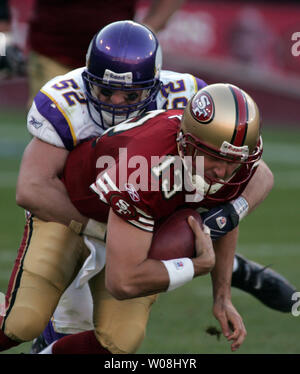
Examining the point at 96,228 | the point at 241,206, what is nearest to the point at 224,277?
the point at 241,206

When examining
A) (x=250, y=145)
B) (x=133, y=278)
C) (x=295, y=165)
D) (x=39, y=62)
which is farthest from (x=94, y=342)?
(x=295, y=165)

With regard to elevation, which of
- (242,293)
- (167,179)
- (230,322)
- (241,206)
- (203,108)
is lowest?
(242,293)

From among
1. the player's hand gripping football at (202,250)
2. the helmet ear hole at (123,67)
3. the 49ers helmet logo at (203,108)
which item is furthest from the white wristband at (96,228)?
the 49ers helmet logo at (203,108)

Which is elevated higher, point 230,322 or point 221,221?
point 221,221

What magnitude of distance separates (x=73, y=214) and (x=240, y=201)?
2.38 ft

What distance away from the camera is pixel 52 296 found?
3.37 m

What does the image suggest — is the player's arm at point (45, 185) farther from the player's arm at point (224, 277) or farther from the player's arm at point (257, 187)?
the player's arm at point (257, 187)

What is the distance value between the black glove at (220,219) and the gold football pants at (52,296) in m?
0.52

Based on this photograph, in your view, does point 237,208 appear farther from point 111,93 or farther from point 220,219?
point 111,93

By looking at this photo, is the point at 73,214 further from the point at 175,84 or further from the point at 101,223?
the point at 175,84

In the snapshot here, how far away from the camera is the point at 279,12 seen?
1247cm

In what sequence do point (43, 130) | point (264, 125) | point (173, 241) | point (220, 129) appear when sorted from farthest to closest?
point (264, 125)
point (43, 130)
point (173, 241)
point (220, 129)

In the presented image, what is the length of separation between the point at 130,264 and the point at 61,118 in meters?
0.80

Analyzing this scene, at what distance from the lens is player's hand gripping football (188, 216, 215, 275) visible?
308 cm
